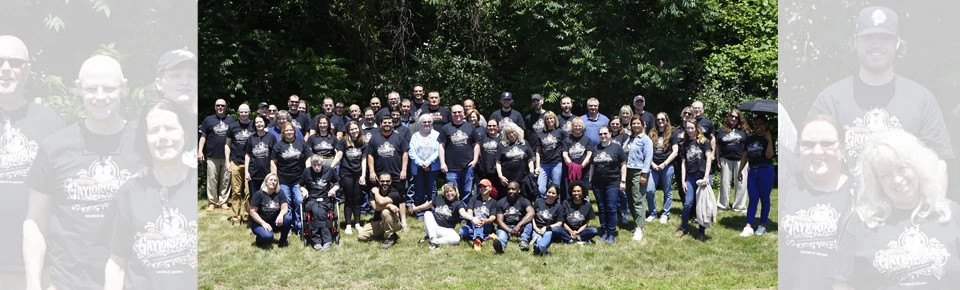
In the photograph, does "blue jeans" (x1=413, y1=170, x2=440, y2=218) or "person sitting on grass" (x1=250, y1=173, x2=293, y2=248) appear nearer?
"person sitting on grass" (x1=250, y1=173, x2=293, y2=248)

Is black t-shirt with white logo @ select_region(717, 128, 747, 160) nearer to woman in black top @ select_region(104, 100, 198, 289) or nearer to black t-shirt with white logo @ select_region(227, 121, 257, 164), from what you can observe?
black t-shirt with white logo @ select_region(227, 121, 257, 164)

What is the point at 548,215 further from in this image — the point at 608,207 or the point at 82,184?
the point at 82,184

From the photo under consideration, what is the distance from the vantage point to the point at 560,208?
10.5 m

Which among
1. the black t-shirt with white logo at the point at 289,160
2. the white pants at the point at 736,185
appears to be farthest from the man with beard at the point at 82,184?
the white pants at the point at 736,185

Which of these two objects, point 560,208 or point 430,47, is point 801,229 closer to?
point 560,208

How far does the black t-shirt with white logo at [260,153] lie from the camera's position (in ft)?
36.8

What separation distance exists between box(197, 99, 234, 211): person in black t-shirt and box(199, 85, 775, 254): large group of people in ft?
0.14

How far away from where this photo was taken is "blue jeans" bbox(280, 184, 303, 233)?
425 inches

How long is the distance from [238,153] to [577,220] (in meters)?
4.88

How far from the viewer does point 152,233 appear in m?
6.43

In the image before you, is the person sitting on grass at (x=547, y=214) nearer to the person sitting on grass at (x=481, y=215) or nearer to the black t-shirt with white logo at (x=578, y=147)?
the person sitting on grass at (x=481, y=215)

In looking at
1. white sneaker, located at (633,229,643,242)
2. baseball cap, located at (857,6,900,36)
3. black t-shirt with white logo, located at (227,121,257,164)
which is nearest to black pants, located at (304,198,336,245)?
black t-shirt with white logo, located at (227,121,257,164)
